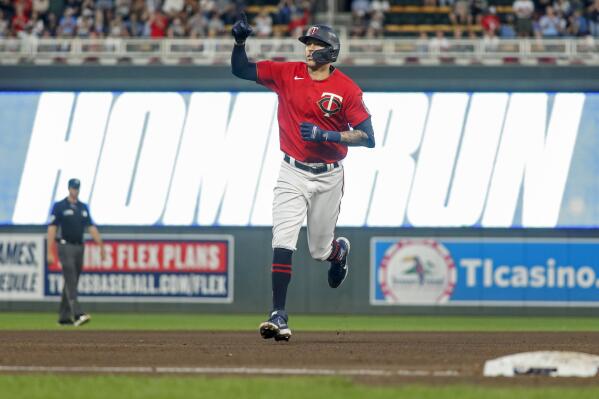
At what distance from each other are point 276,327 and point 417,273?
1259cm

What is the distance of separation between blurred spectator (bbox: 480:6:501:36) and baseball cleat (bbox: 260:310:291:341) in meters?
14.3

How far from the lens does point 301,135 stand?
11.2 m

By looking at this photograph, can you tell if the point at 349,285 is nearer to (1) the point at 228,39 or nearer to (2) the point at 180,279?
(2) the point at 180,279

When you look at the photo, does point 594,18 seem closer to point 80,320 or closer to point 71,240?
point 71,240

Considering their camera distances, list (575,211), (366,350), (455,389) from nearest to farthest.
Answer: (455,389) → (366,350) → (575,211)

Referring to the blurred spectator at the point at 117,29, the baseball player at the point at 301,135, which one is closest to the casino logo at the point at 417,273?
the blurred spectator at the point at 117,29

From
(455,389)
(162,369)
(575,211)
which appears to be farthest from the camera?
(575,211)

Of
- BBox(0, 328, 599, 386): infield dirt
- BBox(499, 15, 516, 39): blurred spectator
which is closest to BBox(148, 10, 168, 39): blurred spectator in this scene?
BBox(499, 15, 516, 39): blurred spectator

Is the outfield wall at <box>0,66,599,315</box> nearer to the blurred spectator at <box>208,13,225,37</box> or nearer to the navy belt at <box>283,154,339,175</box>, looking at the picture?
the blurred spectator at <box>208,13,225,37</box>

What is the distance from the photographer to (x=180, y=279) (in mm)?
23734

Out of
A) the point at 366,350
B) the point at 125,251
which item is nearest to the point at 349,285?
the point at 125,251

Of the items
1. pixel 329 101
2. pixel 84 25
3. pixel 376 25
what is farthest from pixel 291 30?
pixel 329 101

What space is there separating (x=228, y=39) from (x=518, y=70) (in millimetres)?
5493

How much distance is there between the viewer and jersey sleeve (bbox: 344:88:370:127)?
11492 millimetres
